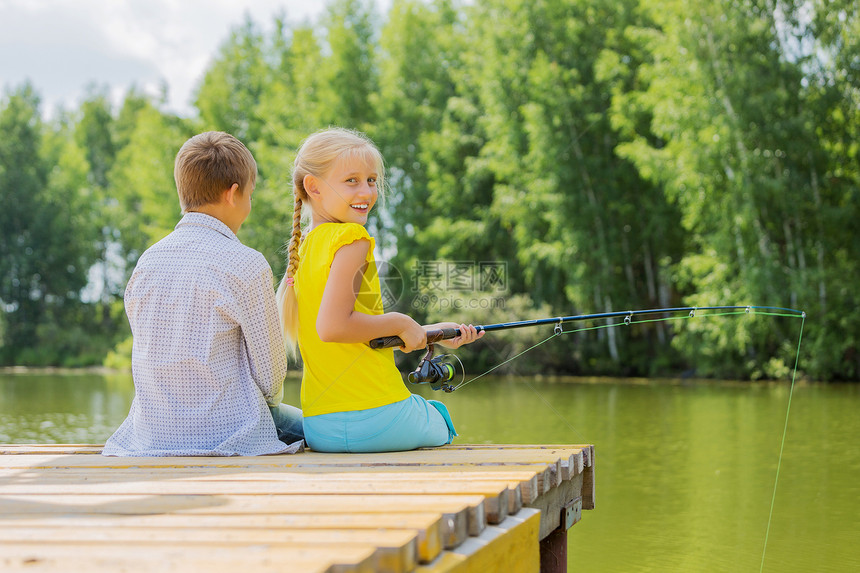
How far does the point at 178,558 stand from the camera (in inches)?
55.4

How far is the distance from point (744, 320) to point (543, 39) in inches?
289

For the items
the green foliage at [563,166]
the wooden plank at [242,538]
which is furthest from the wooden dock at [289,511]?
the green foliage at [563,166]

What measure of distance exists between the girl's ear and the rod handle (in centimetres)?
53

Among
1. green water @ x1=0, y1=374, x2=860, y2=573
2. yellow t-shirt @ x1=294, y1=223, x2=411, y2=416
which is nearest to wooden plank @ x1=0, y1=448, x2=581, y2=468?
yellow t-shirt @ x1=294, y1=223, x2=411, y2=416

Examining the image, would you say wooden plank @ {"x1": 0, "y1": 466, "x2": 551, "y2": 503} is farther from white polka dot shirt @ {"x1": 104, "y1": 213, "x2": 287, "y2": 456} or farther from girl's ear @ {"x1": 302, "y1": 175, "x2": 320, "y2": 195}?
girl's ear @ {"x1": 302, "y1": 175, "x2": 320, "y2": 195}

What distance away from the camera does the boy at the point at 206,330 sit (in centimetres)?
256

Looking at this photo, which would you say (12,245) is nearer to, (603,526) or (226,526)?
(603,526)

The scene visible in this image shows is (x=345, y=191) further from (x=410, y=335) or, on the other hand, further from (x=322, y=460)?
(x=322, y=460)

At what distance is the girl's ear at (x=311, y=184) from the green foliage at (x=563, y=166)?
12.2m

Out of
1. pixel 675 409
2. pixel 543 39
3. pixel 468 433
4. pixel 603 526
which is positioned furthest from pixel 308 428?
pixel 543 39

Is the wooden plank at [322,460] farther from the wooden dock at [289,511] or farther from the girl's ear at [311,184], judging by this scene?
the girl's ear at [311,184]

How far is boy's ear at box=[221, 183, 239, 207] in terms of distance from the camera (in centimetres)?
271

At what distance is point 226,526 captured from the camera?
1.63m

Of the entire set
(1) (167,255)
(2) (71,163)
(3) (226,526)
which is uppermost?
(2) (71,163)
